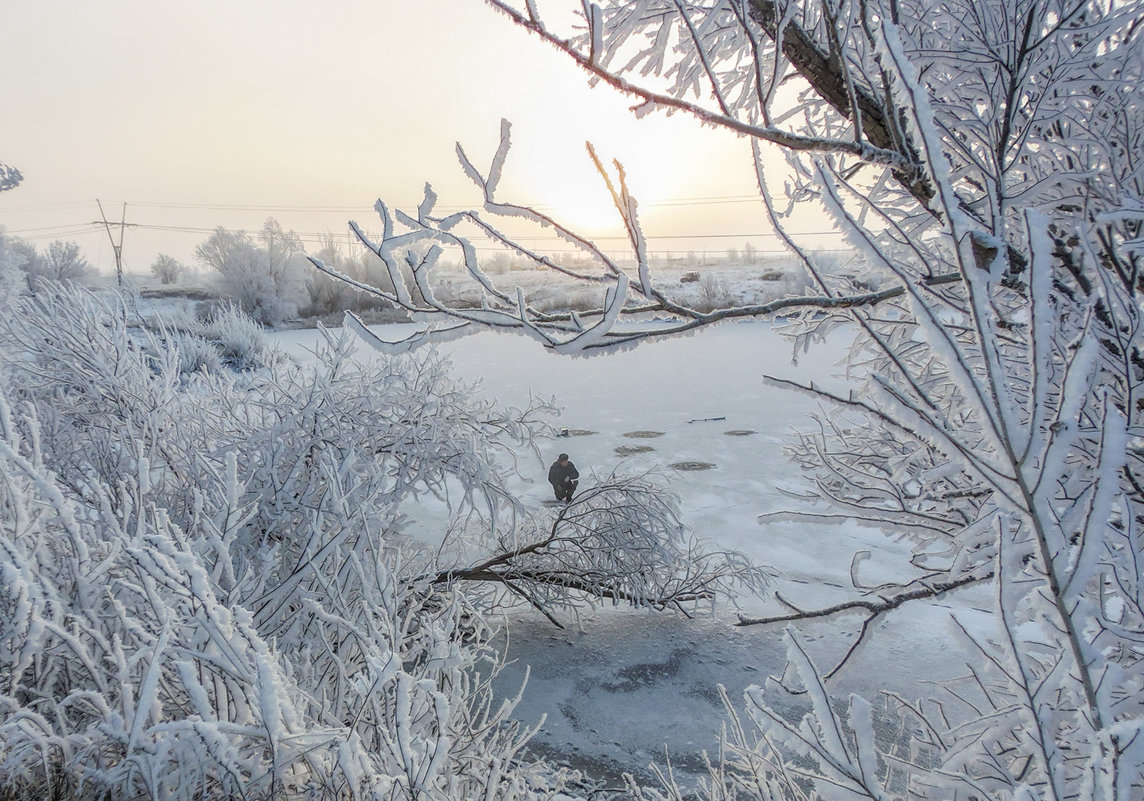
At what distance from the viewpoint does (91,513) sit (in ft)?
9.80

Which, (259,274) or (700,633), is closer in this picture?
(700,633)

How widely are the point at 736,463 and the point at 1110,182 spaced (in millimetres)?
9004

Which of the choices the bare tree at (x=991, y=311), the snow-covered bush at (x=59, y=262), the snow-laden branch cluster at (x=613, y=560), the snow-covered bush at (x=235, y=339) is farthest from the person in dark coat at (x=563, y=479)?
the snow-covered bush at (x=59, y=262)

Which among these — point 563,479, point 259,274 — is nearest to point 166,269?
point 259,274

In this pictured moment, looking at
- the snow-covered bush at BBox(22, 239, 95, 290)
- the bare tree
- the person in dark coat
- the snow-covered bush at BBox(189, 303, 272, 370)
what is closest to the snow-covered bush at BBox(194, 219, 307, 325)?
the snow-covered bush at BBox(22, 239, 95, 290)

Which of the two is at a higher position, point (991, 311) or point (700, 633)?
point (991, 311)

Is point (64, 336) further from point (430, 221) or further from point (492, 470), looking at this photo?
point (430, 221)

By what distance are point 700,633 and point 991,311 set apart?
5481 mm

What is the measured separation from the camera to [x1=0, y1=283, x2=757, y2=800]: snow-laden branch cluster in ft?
5.07

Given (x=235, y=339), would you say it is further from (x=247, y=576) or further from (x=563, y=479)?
(x=247, y=576)

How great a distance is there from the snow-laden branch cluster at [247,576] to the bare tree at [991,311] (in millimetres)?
895

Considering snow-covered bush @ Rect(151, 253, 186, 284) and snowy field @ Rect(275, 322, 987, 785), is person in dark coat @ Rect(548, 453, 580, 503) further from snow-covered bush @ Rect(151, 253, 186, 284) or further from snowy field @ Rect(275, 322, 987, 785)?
snow-covered bush @ Rect(151, 253, 186, 284)

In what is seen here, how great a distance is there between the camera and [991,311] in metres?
0.76

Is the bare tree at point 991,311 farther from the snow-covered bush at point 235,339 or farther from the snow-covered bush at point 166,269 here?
the snow-covered bush at point 166,269
